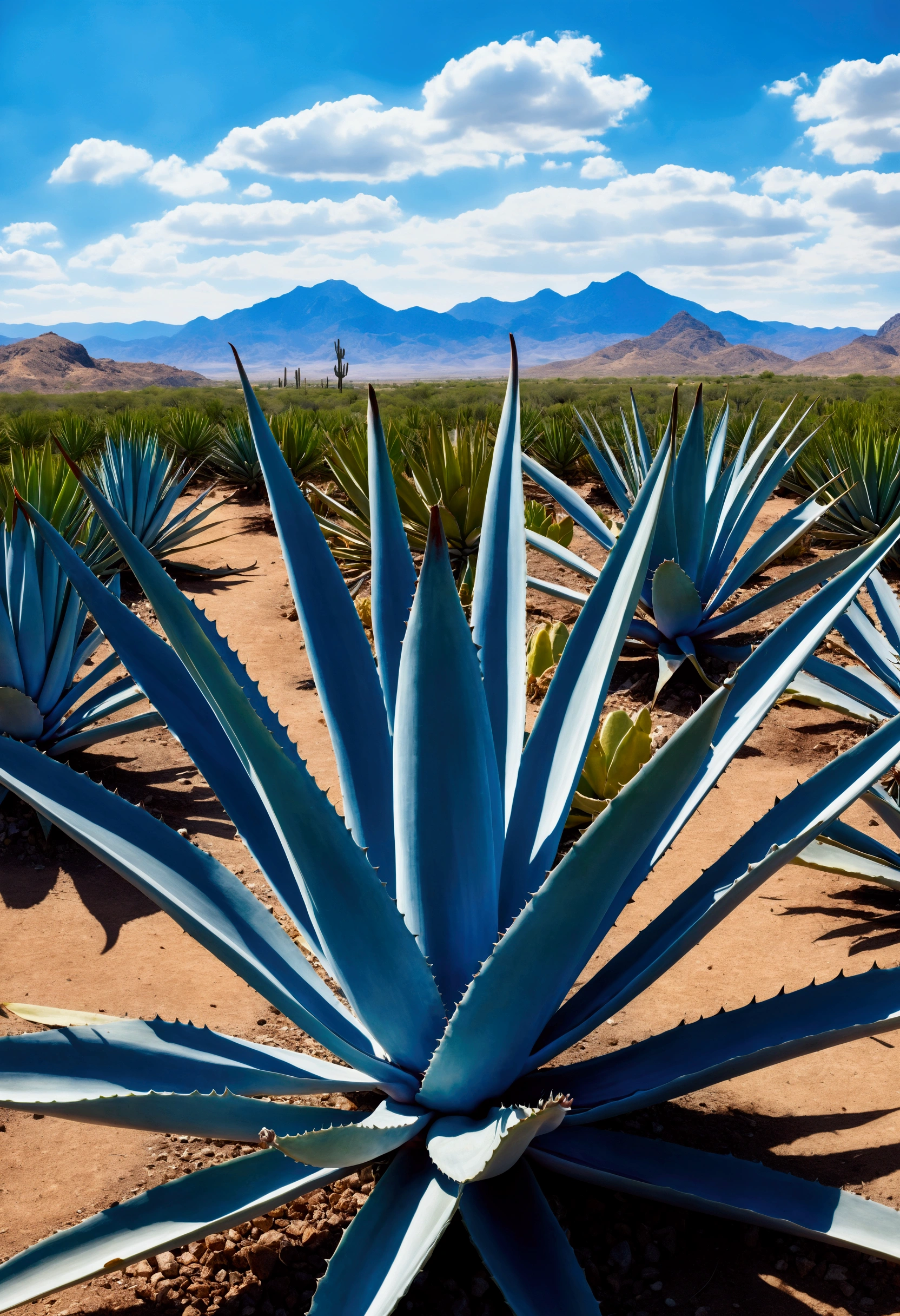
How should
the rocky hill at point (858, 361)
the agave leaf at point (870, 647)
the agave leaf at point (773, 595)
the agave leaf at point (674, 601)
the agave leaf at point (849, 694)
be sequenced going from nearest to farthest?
1. the agave leaf at point (849, 694)
2. the agave leaf at point (870, 647)
3. the agave leaf at point (773, 595)
4. the agave leaf at point (674, 601)
5. the rocky hill at point (858, 361)

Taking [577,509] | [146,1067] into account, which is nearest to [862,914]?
[146,1067]

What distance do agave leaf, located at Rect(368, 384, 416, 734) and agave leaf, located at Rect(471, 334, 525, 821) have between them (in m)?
0.14

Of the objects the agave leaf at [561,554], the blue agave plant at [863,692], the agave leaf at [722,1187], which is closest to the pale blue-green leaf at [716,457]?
the agave leaf at [561,554]

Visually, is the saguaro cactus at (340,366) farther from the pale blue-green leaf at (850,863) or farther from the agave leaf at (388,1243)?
the agave leaf at (388,1243)

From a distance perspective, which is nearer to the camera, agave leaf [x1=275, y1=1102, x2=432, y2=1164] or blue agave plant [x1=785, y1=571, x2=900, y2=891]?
agave leaf [x1=275, y1=1102, x2=432, y2=1164]

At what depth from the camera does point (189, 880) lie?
1.69m

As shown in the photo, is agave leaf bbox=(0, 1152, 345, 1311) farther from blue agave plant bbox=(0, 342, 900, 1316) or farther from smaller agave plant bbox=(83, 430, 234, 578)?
smaller agave plant bbox=(83, 430, 234, 578)

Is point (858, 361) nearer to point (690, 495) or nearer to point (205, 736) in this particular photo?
point (690, 495)

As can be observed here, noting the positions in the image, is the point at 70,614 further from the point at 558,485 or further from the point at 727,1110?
the point at 727,1110

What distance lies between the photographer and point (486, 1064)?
1.36 m

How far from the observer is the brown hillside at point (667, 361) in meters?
154

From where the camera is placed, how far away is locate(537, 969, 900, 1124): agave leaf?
135cm

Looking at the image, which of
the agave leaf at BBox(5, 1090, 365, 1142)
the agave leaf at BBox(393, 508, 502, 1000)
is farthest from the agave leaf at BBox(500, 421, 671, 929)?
the agave leaf at BBox(5, 1090, 365, 1142)

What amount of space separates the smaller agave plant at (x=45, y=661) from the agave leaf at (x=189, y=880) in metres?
1.97
